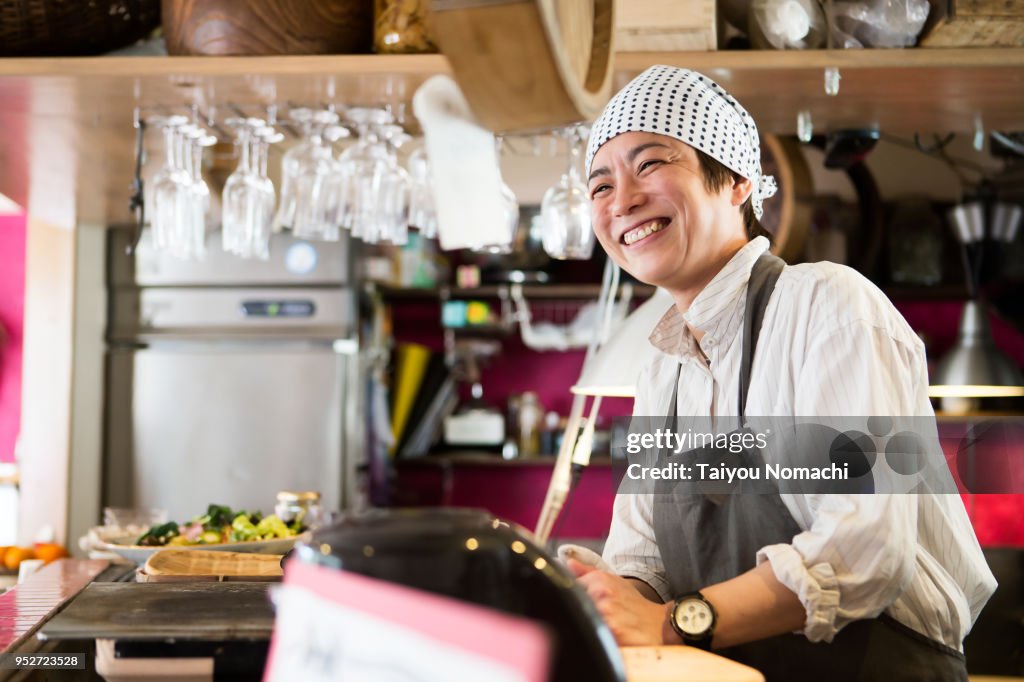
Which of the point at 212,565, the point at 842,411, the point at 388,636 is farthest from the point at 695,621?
the point at 212,565

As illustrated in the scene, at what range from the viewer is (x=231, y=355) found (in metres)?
4.05

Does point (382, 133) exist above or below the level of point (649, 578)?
above

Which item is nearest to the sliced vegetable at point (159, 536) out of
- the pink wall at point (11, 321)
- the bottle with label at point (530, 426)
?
the bottle with label at point (530, 426)

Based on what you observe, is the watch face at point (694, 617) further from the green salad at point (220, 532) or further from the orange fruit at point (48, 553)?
the orange fruit at point (48, 553)

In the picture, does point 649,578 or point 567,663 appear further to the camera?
point 649,578

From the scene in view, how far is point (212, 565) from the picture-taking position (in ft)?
5.50

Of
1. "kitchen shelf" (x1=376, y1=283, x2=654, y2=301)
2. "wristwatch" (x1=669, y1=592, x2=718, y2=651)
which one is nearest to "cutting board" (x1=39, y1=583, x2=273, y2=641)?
"wristwatch" (x1=669, y1=592, x2=718, y2=651)

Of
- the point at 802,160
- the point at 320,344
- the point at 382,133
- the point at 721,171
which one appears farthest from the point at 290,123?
the point at 320,344

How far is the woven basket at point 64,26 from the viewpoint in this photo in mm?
1870

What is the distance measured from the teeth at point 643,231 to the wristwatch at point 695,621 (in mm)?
557

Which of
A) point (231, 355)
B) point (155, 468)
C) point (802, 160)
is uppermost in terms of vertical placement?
point (802, 160)

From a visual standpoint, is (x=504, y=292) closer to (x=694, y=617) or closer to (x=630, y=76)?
(x=630, y=76)

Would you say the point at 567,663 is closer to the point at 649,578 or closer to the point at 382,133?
the point at 649,578

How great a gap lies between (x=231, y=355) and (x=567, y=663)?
363 cm
